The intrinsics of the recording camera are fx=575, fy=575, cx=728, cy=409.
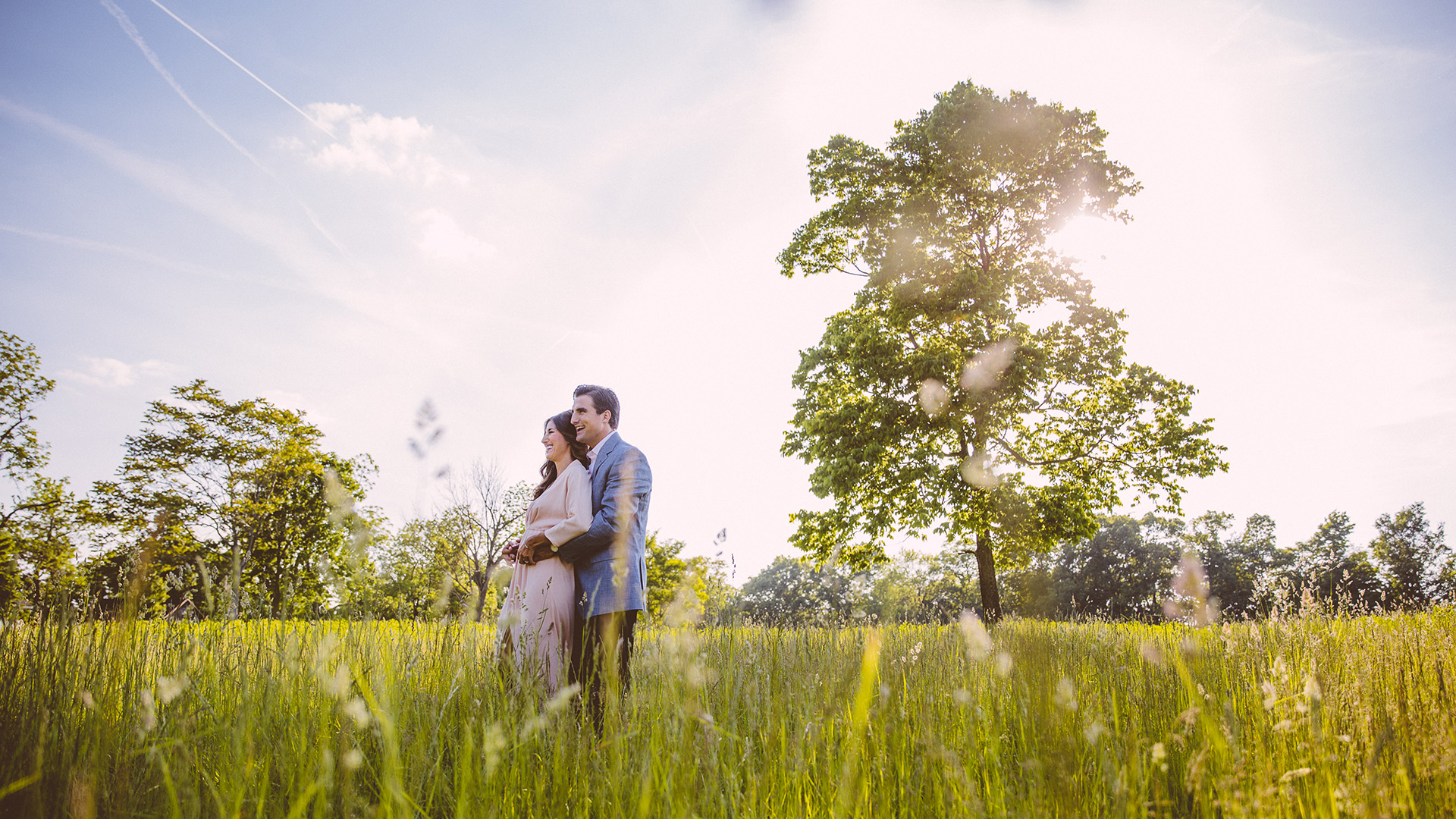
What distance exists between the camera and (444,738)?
8.16 feet

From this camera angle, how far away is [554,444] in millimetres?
3697

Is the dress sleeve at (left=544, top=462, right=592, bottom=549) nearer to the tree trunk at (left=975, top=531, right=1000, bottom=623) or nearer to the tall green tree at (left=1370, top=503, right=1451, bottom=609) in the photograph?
the tree trunk at (left=975, top=531, right=1000, bottom=623)

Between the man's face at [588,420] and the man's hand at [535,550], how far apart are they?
2.31ft

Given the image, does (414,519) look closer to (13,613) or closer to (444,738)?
(444,738)

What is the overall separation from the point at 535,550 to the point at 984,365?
41.8ft

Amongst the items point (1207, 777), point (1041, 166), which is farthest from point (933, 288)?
point (1207, 777)

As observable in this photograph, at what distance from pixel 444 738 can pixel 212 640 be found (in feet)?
4.59

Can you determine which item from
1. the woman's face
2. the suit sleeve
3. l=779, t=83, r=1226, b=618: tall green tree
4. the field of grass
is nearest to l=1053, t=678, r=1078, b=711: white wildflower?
the field of grass

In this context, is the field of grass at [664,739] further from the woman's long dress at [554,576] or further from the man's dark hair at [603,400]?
the man's dark hair at [603,400]

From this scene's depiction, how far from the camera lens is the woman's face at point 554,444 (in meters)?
3.69

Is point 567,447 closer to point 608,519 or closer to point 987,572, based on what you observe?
point 608,519

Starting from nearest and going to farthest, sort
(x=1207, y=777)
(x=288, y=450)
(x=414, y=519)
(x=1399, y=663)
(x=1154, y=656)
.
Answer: (x=414, y=519) < (x=1207, y=777) < (x=1399, y=663) < (x=1154, y=656) < (x=288, y=450)

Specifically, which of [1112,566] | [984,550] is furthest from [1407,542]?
[984,550]

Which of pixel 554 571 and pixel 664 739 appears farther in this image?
pixel 554 571
